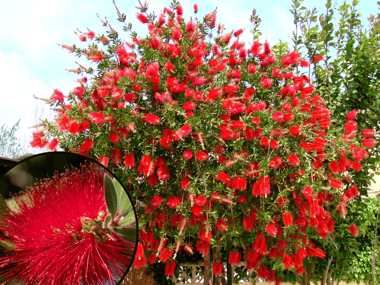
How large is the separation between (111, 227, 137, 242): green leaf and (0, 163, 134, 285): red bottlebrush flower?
16mm

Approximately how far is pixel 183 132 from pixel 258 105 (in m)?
0.76

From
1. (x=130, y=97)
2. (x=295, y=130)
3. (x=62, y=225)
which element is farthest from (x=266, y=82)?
Result: (x=62, y=225)

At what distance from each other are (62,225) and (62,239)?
0.05 metres

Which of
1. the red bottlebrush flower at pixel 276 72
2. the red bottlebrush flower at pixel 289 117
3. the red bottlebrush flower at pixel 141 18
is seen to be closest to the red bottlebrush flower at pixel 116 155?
the red bottlebrush flower at pixel 141 18

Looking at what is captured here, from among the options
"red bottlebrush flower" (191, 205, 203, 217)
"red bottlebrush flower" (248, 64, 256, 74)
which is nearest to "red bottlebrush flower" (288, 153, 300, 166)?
"red bottlebrush flower" (191, 205, 203, 217)

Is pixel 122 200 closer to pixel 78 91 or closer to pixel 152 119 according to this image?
pixel 152 119

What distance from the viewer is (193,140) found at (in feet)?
8.21

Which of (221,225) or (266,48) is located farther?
(266,48)

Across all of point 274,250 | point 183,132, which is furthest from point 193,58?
point 274,250

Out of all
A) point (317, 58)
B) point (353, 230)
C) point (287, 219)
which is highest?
point (317, 58)

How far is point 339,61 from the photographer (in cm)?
396

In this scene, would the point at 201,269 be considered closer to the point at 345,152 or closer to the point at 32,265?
the point at 345,152

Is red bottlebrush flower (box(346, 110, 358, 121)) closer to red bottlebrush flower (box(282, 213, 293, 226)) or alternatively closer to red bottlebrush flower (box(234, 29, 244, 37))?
red bottlebrush flower (box(234, 29, 244, 37))

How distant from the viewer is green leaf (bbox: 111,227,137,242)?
Result: 1043mm
